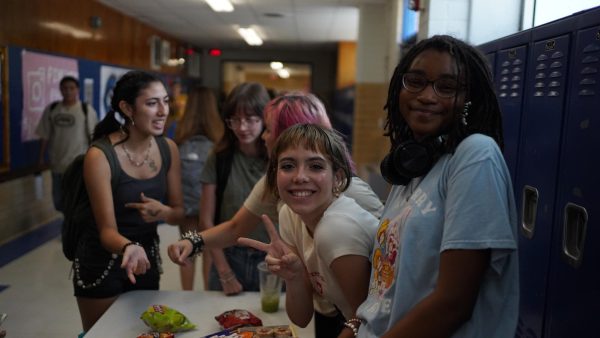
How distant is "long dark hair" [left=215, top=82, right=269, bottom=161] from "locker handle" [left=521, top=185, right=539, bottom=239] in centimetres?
115

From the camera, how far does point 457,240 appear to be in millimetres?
948

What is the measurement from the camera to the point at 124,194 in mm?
2105

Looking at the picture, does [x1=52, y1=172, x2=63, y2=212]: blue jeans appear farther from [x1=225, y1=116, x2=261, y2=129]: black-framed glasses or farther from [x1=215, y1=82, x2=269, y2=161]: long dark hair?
[x1=225, y1=116, x2=261, y2=129]: black-framed glasses

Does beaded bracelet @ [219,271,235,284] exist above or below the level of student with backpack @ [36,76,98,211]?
below

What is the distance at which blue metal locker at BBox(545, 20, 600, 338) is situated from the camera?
1.35 meters

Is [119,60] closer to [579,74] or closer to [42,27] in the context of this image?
[42,27]

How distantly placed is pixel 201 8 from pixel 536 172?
24.8 feet

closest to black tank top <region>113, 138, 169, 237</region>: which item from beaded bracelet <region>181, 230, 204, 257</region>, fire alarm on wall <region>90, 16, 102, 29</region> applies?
beaded bracelet <region>181, 230, 204, 257</region>

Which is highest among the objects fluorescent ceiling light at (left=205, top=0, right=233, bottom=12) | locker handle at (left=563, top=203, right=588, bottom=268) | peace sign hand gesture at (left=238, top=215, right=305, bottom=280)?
fluorescent ceiling light at (left=205, top=0, right=233, bottom=12)

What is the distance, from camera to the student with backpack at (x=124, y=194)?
6.67 feet

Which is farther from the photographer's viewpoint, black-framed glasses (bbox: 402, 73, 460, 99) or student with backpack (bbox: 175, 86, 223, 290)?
student with backpack (bbox: 175, 86, 223, 290)

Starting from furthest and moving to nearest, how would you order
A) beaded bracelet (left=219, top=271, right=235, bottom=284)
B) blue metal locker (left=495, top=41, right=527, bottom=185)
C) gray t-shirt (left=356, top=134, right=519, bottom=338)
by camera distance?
1. beaded bracelet (left=219, top=271, right=235, bottom=284)
2. blue metal locker (left=495, top=41, right=527, bottom=185)
3. gray t-shirt (left=356, top=134, right=519, bottom=338)

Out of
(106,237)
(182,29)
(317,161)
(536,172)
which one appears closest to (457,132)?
(317,161)

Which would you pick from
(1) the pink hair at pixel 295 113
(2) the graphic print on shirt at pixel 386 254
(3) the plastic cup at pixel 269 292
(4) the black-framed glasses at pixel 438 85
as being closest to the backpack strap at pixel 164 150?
(1) the pink hair at pixel 295 113
